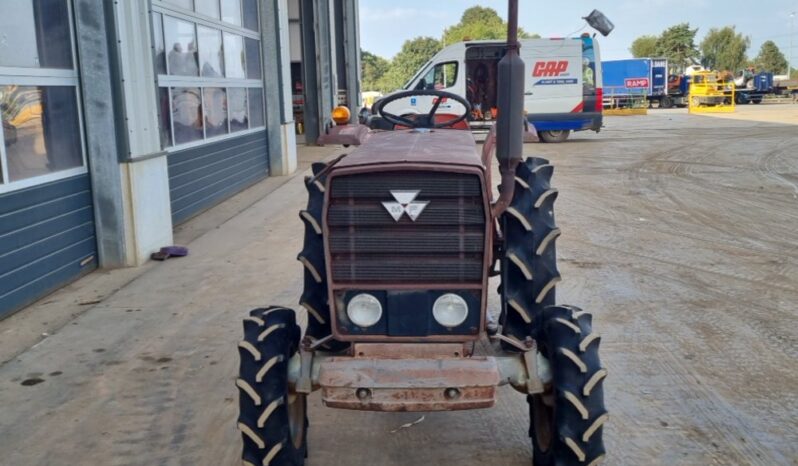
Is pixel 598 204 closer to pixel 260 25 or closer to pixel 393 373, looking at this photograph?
pixel 260 25

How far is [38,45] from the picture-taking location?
250 inches

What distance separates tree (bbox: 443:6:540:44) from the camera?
64.4m

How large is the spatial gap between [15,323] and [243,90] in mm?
7532

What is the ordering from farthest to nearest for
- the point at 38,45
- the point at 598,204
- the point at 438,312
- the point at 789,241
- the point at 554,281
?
the point at 598,204
the point at 789,241
the point at 38,45
the point at 554,281
the point at 438,312

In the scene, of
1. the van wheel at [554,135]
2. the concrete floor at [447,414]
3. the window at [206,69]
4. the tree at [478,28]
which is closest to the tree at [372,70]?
the tree at [478,28]

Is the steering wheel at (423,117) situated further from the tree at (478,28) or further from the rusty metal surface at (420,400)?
the tree at (478,28)

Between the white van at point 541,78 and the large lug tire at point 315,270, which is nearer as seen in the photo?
the large lug tire at point 315,270

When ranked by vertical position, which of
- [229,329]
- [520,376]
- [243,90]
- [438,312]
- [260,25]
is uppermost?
[260,25]

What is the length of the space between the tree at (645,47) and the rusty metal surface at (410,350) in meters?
77.0

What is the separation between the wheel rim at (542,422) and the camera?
3.30 metres

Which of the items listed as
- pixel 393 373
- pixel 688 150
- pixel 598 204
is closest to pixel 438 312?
pixel 393 373

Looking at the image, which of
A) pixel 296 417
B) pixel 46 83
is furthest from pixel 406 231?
pixel 46 83

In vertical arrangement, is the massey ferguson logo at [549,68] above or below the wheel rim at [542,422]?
above

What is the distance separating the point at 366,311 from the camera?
3199 millimetres
